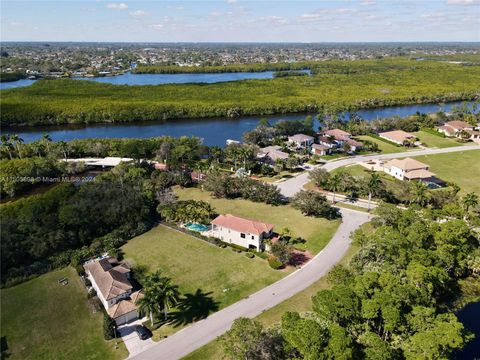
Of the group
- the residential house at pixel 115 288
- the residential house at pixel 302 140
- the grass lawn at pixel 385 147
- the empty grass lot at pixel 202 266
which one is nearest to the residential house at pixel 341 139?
the residential house at pixel 302 140

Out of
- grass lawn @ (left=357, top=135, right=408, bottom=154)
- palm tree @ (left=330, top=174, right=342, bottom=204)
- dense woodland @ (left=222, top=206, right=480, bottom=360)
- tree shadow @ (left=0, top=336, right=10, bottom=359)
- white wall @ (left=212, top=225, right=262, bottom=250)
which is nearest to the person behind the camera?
dense woodland @ (left=222, top=206, right=480, bottom=360)

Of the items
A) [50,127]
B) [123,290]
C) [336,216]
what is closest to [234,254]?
[123,290]

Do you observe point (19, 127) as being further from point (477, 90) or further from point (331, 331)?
point (477, 90)

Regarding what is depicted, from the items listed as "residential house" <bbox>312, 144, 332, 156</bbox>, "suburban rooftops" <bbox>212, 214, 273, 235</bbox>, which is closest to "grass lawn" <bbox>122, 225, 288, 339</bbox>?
"suburban rooftops" <bbox>212, 214, 273, 235</bbox>

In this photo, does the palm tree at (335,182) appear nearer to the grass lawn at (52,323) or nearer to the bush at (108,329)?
the bush at (108,329)

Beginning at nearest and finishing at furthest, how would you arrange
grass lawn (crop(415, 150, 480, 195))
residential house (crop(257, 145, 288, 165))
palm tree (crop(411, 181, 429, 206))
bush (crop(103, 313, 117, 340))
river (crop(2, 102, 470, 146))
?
1. bush (crop(103, 313, 117, 340))
2. palm tree (crop(411, 181, 429, 206))
3. grass lawn (crop(415, 150, 480, 195))
4. residential house (crop(257, 145, 288, 165))
5. river (crop(2, 102, 470, 146))

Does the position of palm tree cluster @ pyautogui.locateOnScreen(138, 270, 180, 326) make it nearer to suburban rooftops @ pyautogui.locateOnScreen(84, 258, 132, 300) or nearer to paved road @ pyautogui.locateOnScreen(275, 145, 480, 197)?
suburban rooftops @ pyautogui.locateOnScreen(84, 258, 132, 300)

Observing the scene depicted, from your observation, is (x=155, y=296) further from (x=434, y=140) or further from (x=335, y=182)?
(x=434, y=140)

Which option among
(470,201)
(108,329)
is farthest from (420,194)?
(108,329)
